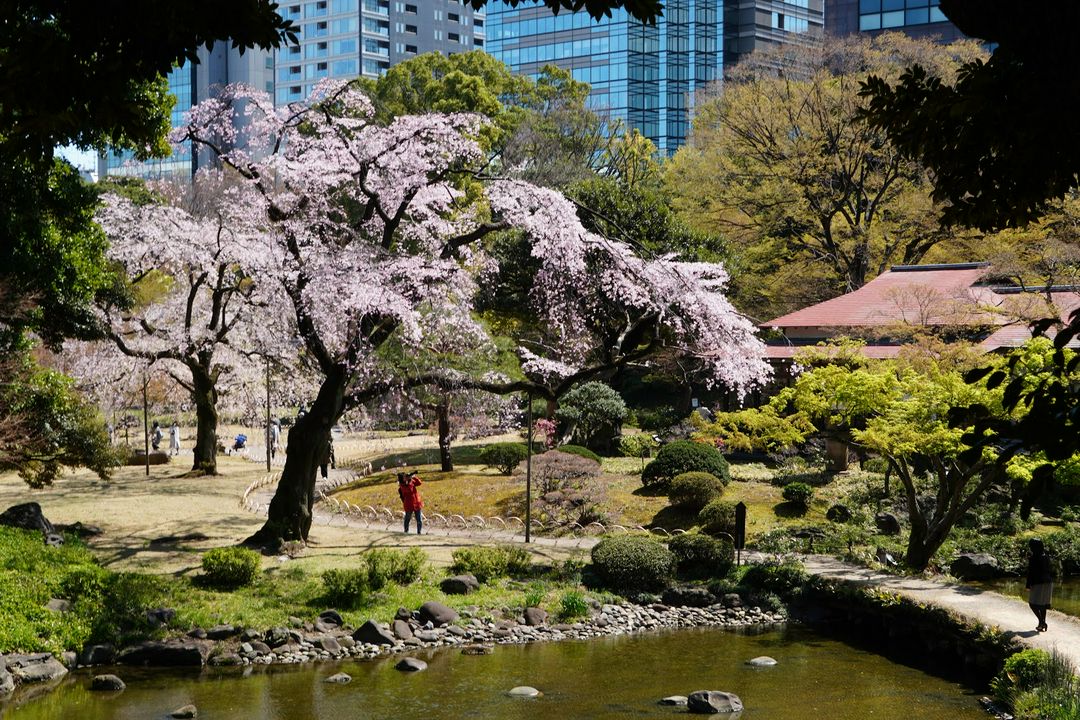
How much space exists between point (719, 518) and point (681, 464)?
331 cm

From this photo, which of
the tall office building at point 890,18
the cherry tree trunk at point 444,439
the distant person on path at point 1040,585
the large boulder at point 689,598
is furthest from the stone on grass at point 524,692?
the tall office building at point 890,18

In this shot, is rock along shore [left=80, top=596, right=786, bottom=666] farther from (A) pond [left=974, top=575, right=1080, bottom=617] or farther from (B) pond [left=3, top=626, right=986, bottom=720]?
(A) pond [left=974, top=575, right=1080, bottom=617]

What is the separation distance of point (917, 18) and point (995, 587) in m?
52.3

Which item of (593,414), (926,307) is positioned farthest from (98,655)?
(926,307)

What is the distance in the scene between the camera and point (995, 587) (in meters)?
20.8

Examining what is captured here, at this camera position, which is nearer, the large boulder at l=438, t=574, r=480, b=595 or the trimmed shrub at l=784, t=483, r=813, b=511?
the large boulder at l=438, t=574, r=480, b=595

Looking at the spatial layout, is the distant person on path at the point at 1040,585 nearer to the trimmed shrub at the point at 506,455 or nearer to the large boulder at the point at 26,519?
the trimmed shrub at the point at 506,455

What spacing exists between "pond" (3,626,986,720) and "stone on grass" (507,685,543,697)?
140 mm

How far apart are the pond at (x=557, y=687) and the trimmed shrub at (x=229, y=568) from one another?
271cm

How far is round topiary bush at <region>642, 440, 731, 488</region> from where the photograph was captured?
89.7 ft

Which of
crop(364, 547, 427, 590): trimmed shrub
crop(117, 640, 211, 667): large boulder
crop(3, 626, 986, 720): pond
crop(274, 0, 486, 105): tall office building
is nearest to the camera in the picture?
crop(3, 626, 986, 720): pond


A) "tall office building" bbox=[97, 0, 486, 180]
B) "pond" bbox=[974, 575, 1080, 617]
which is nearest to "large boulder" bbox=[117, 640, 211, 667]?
"pond" bbox=[974, 575, 1080, 617]

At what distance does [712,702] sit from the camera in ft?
47.8

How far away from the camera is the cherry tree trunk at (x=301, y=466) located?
835 inches
